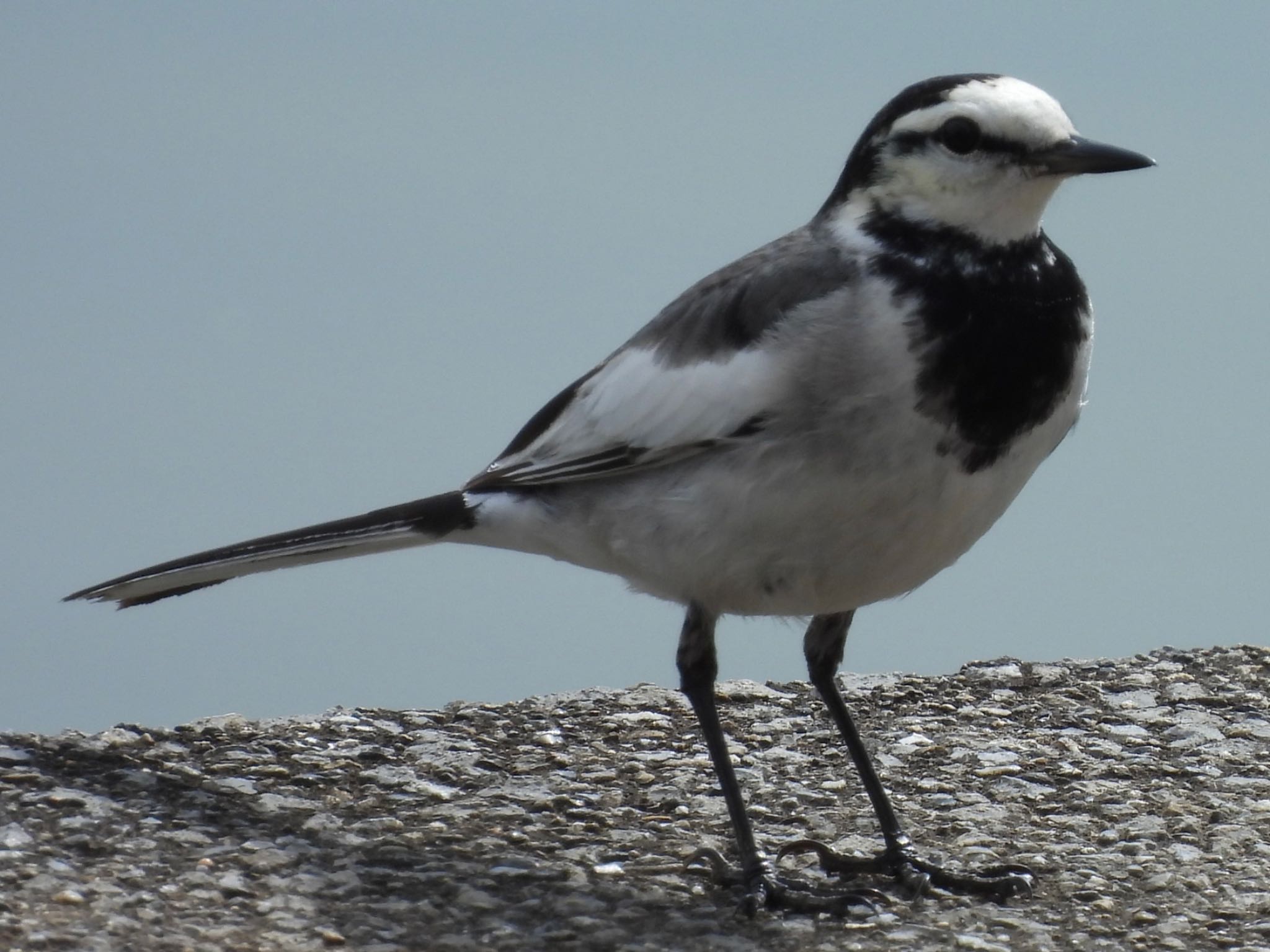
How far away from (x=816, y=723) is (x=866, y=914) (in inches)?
73.5

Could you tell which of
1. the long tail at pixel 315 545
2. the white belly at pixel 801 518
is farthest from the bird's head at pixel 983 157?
the long tail at pixel 315 545

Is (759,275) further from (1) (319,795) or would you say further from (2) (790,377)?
(1) (319,795)

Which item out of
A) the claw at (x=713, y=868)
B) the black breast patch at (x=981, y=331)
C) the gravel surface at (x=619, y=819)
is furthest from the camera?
the claw at (x=713, y=868)

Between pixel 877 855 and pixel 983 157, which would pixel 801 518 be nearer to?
pixel 983 157

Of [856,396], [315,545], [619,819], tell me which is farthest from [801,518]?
[315,545]

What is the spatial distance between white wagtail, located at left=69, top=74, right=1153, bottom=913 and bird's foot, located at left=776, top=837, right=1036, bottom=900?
23 cm

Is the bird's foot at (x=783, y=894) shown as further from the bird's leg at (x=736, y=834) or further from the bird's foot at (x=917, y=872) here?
the bird's foot at (x=917, y=872)

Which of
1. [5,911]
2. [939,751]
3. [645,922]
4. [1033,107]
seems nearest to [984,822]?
[939,751]

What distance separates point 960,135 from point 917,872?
7.48 feet

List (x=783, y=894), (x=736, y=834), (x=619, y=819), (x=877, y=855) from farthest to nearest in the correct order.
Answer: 1. (x=619, y=819)
2. (x=877, y=855)
3. (x=736, y=834)
4. (x=783, y=894)

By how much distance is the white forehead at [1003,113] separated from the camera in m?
5.05

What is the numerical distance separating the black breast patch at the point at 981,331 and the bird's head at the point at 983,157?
0.06 metres

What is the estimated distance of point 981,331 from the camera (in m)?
5.01

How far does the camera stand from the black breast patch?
16.3 ft
